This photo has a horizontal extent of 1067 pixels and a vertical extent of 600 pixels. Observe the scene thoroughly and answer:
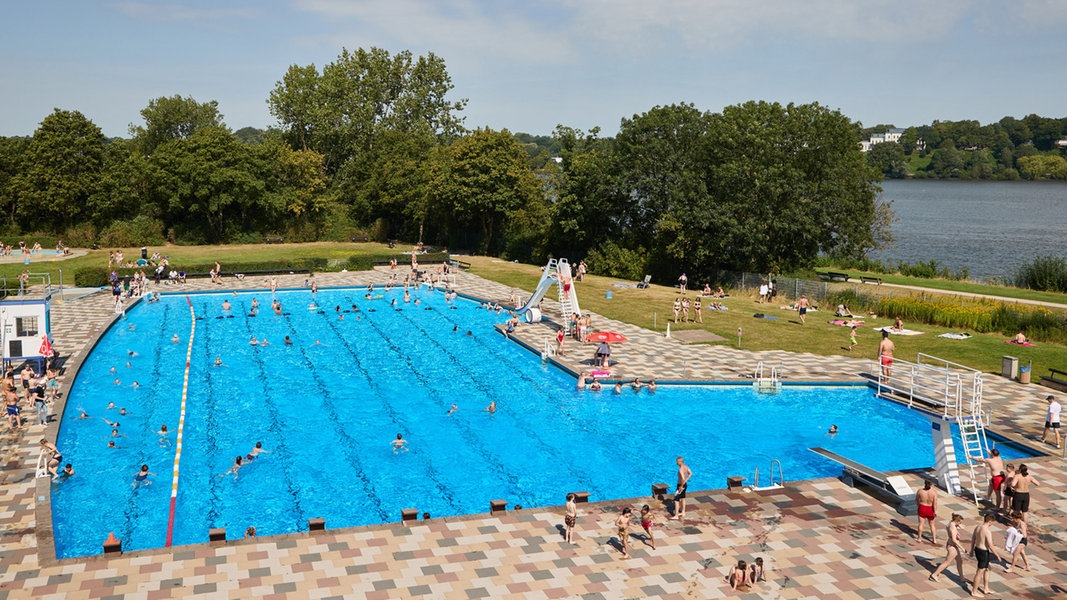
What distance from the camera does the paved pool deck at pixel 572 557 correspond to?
16.0 m

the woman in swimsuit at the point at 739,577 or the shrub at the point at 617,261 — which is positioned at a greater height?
the shrub at the point at 617,261

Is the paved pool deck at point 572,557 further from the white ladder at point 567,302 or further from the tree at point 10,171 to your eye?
the tree at point 10,171

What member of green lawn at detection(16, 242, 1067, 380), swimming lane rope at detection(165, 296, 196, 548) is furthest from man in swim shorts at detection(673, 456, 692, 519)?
green lawn at detection(16, 242, 1067, 380)

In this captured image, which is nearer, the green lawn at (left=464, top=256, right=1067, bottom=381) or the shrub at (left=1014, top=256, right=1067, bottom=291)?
the green lawn at (left=464, top=256, right=1067, bottom=381)

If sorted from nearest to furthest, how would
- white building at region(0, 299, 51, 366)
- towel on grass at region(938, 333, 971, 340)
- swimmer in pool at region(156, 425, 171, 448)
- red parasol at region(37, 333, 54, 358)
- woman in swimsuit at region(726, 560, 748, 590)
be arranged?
woman in swimsuit at region(726, 560, 748, 590) < swimmer in pool at region(156, 425, 171, 448) < white building at region(0, 299, 51, 366) < red parasol at region(37, 333, 54, 358) < towel on grass at region(938, 333, 971, 340)

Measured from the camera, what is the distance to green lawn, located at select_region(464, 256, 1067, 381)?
36438mm

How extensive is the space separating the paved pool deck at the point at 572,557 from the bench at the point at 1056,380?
1039cm

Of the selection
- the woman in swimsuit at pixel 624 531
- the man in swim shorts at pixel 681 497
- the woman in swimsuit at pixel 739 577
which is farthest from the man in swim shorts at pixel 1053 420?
the woman in swimsuit at pixel 624 531

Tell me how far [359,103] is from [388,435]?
230 ft

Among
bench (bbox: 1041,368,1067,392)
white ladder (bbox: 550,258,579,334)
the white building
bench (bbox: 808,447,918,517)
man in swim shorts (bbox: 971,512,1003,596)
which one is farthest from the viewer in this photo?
white ladder (bbox: 550,258,579,334)

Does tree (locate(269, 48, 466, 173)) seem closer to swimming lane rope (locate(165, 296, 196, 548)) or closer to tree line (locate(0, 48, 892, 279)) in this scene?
tree line (locate(0, 48, 892, 279))

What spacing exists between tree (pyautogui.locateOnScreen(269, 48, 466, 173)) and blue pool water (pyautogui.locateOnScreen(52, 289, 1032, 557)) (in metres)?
52.4

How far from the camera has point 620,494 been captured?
23.4m

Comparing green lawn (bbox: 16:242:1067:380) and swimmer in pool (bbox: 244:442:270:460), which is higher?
green lawn (bbox: 16:242:1067:380)
